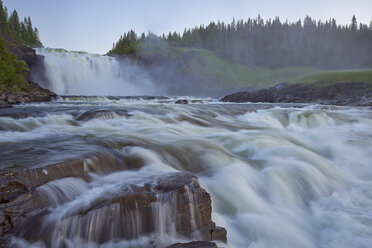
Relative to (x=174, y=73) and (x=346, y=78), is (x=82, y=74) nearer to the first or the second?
(x=174, y=73)

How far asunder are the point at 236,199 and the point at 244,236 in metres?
0.88

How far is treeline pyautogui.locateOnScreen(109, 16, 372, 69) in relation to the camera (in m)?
73.0

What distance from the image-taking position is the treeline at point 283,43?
2874 inches

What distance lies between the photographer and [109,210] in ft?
9.03

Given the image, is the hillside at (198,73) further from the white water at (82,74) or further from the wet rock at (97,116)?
the wet rock at (97,116)

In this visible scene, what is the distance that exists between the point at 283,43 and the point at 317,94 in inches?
2253

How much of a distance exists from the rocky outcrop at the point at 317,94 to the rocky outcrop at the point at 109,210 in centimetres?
2577

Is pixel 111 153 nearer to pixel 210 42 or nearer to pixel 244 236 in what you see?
pixel 244 236

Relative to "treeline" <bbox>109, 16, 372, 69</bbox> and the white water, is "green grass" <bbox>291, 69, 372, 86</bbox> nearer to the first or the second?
the white water

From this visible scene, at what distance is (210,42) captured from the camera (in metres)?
89.2

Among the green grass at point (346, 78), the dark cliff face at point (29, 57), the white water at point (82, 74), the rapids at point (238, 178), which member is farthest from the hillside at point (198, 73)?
the rapids at point (238, 178)

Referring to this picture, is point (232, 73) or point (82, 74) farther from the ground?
point (232, 73)

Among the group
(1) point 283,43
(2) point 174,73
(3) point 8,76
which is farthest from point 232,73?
(3) point 8,76

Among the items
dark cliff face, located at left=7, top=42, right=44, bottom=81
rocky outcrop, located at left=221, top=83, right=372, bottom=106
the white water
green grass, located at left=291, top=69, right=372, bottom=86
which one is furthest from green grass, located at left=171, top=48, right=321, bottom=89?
dark cliff face, located at left=7, top=42, right=44, bottom=81
